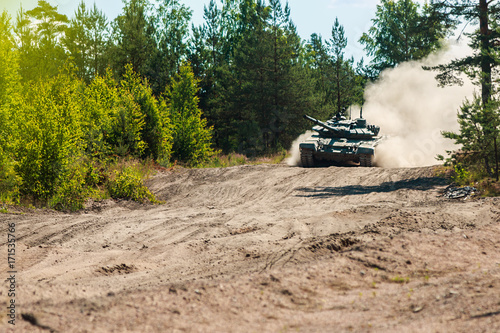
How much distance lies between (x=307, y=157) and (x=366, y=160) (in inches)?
93.7

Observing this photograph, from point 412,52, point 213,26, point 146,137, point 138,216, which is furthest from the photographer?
point 412,52

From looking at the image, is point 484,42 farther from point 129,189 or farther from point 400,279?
point 400,279

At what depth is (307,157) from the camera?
66.1 feet

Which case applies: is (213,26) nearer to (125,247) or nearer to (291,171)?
(291,171)

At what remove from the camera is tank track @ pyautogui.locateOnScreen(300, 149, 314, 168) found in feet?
65.7

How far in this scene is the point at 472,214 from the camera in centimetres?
995

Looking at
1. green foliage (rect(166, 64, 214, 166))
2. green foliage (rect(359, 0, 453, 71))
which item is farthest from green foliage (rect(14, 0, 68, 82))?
green foliage (rect(359, 0, 453, 71))

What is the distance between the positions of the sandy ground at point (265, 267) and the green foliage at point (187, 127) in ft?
34.9

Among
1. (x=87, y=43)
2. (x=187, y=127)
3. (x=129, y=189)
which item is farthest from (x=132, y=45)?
(x=129, y=189)

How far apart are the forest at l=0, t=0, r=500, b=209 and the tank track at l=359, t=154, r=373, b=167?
10.3 feet

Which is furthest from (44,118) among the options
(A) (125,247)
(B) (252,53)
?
(B) (252,53)

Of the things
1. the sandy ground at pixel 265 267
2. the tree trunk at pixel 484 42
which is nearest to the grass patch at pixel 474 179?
the sandy ground at pixel 265 267

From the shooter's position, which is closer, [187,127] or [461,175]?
[461,175]

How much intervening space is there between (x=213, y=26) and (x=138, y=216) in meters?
29.3
